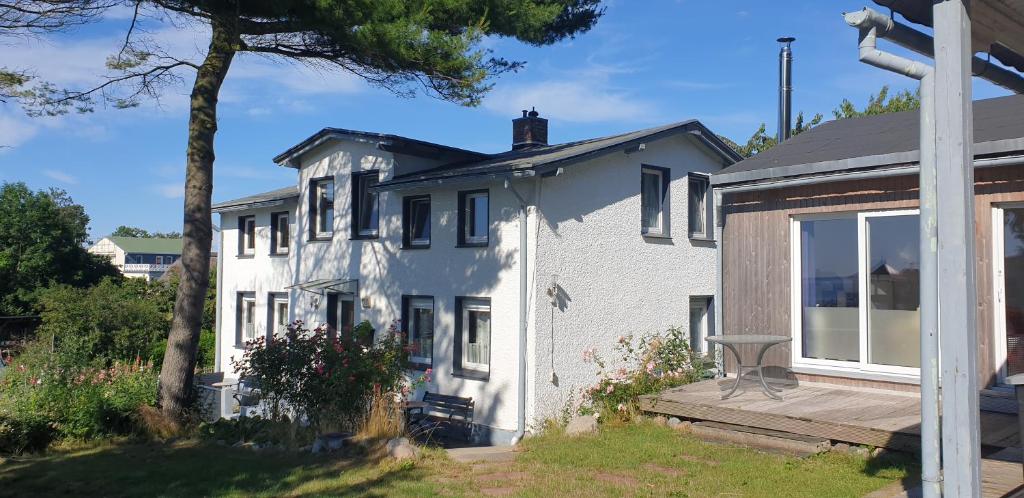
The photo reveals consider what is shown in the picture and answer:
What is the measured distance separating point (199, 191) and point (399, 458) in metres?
7.16

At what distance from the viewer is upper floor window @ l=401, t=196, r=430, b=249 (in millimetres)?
16219

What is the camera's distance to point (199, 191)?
13.9m

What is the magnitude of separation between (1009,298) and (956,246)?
18.3 ft

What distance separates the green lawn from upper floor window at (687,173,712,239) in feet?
25.4

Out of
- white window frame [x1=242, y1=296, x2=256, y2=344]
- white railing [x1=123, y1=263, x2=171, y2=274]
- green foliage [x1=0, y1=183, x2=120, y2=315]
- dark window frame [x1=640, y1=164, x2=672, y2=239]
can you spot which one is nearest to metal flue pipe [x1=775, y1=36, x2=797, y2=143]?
dark window frame [x1=640, y1=164, x2=672, y2=239]

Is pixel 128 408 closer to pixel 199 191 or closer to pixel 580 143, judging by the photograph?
pixel 199 191

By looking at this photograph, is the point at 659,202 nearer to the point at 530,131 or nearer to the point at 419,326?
the point at 530,131

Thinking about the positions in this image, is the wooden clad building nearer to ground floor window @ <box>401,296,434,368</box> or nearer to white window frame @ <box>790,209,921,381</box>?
white window frame @ <box>790,209,921,381</box>

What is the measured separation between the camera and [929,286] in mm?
4316

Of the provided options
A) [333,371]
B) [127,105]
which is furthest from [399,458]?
[127,105]

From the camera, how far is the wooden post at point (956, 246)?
4.20 meters

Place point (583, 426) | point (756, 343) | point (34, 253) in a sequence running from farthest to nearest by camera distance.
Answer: point (34, 253), point (583, 426), point (756, 343)

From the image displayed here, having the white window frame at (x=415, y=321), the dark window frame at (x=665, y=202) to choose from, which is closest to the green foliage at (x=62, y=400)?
the white window frame at (x=415, y=321)

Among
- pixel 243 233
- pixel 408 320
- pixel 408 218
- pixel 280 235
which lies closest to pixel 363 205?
pixel 408 218
